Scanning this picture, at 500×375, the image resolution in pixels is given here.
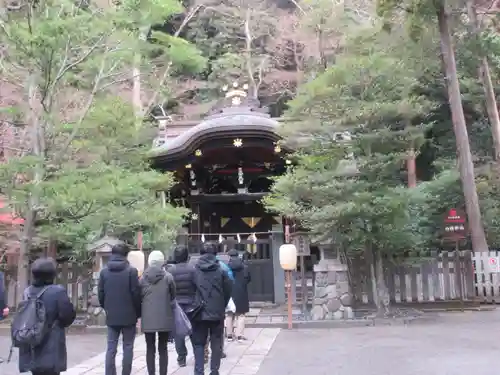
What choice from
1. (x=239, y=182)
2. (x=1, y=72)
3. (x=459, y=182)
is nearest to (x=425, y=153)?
(x=459, y=182)

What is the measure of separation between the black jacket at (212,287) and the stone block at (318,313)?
5.34 metres

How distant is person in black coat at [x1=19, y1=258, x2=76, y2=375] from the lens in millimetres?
3994

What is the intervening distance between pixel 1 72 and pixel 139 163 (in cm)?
340

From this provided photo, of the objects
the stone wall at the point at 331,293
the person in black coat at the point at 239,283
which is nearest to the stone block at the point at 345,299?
the stone wall at the point at 331,293

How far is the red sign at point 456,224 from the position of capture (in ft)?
43.4

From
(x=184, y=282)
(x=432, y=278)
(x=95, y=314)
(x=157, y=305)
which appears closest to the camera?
(x=157, y=305)

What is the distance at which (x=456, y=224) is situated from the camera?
13.2m

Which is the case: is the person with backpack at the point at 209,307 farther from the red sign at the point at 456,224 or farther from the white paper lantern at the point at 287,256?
the red sign at the point at 456,224

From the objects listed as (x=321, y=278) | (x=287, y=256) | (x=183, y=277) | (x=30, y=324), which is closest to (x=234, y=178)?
(x=321, y=278)

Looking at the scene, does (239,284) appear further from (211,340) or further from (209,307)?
(209,307)

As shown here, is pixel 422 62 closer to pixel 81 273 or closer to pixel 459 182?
pixel 459 182

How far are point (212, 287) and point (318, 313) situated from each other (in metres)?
5.57

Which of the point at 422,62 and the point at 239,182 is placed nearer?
the point at 422,62

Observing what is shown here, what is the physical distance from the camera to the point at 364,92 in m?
10.5
